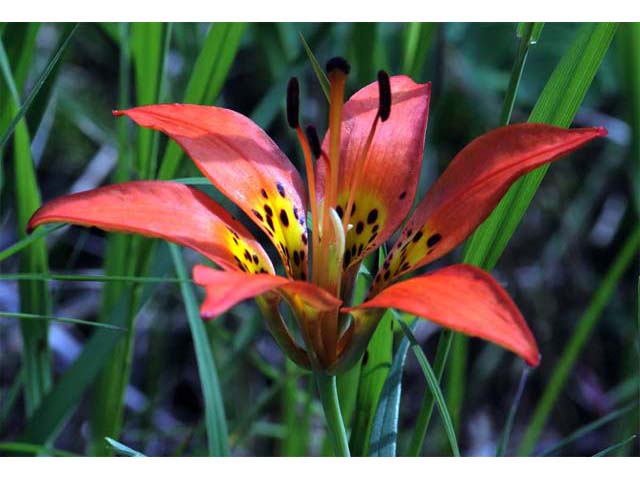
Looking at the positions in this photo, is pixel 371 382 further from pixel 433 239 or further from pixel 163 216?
pixel 163 216

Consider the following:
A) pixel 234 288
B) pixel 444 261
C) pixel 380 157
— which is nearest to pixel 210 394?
pixel 380 157

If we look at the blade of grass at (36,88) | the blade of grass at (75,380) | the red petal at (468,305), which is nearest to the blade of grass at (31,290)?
the blade of grass at (75,380)

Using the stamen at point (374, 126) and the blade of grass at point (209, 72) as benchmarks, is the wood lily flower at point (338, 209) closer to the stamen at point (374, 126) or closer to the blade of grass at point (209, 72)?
the stamen at point (374, 126)

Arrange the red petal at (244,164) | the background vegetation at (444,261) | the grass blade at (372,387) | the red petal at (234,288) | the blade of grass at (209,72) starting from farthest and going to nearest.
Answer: the background vegetation at (444,261), the blade of grass at (209,72), the grass blade at (372,387), the red petal at (244,164), the red petal at (234,288)

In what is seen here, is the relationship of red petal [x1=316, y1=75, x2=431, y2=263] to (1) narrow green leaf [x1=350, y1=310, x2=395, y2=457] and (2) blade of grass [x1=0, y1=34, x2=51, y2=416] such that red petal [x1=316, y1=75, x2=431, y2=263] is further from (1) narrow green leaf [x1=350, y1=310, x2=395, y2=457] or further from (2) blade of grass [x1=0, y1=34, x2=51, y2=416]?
(2) blade of grass [x1=0, y1=34, x2=51, y2=416]

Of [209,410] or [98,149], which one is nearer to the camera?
[209,410]
